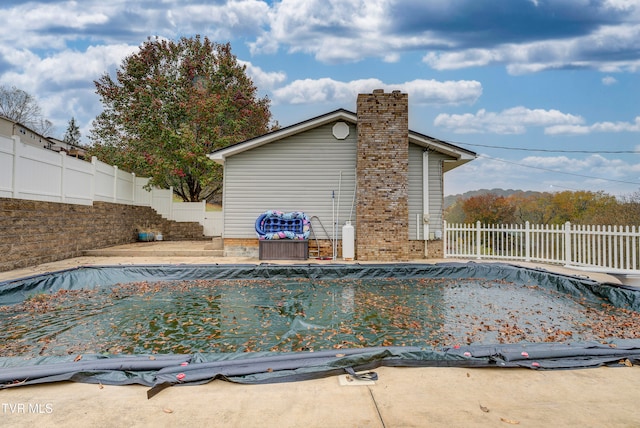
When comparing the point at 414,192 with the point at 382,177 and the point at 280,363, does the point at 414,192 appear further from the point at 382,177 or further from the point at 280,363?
the point at 280,363

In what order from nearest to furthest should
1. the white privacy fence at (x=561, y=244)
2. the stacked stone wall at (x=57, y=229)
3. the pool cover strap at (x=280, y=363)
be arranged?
the pool cover strap at (x=280, y=363) < the stacked stone wall at (x=57, y=229) < the white privacy fence at (x=561, y=244)

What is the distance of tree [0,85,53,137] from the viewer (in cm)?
2660

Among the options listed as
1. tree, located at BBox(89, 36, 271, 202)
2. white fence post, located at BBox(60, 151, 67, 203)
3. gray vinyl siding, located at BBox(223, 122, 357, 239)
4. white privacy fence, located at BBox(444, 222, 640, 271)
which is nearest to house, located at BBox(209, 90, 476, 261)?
gray vinyl siding, located at BBox(223, 122, 357, 239)

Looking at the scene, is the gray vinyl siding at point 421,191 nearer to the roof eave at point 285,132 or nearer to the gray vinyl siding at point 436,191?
the gray vinyl siding at point 436,191

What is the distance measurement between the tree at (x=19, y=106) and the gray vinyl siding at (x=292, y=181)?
26.0m

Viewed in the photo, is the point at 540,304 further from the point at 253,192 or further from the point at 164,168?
the point at 164,168

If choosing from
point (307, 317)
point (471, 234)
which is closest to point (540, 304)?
point (307, 317)

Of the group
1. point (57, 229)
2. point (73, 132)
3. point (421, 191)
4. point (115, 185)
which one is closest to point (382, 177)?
point (421, 191)

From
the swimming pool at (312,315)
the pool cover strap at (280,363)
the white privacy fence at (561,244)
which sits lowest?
the swimming pool at (312,315)

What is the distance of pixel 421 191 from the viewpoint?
10.4m

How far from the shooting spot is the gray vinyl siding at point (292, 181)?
34.0 ft

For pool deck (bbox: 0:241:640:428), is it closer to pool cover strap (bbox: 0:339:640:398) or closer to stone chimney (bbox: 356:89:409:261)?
pool cover strap (bbox: 0:339:640:398)

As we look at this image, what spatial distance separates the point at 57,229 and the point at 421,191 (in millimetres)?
10006

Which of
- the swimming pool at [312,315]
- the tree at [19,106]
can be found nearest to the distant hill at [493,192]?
the swimming pool at [312,315]
